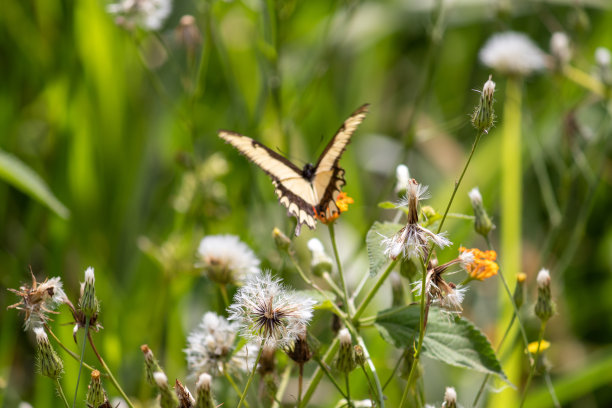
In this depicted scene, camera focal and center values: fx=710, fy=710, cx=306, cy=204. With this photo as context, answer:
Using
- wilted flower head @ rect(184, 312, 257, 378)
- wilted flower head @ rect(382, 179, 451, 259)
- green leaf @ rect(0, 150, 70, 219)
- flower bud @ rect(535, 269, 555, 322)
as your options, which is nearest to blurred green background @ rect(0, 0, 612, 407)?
green leaf @ rect(0, 150, 70, 219)

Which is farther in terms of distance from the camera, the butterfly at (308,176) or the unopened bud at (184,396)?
the butterfly at (308,176)

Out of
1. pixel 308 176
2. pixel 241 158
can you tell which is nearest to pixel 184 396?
pixel 308 176

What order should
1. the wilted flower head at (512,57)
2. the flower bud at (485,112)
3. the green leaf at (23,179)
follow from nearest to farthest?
the flower bud at (485,112) → the green leaf at (23,179) → the wilted flower head at (512,57)

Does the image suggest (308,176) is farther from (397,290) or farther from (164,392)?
(164,392)

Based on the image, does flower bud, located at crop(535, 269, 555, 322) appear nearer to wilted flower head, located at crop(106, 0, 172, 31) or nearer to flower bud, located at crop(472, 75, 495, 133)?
flower bud, located at crop(472, 75, 495, 133)

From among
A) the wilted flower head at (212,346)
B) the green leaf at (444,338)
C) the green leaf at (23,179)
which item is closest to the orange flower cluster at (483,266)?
the green leaf at (444,338)

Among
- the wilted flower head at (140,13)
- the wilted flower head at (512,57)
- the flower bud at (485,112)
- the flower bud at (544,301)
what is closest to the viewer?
the flower bud at (485,112)

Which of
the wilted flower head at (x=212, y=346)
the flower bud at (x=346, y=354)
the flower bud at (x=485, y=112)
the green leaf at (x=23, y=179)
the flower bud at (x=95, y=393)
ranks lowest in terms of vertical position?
the flower bud at (x=95, y=393)

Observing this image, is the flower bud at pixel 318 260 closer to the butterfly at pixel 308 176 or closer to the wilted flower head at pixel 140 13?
the butterfly at pixel 308 176

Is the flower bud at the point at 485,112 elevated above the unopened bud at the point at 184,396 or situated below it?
above
